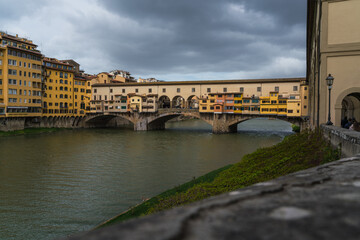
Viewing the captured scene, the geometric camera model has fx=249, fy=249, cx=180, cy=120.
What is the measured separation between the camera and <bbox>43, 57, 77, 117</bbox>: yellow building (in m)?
55.3

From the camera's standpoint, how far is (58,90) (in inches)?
2275

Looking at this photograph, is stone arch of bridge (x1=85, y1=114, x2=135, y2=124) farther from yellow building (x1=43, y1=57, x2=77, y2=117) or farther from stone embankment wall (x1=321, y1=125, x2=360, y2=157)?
stone embankment wall (x1=321, y1=125, x2=360, y2=157)

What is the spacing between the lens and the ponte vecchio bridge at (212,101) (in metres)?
46.9

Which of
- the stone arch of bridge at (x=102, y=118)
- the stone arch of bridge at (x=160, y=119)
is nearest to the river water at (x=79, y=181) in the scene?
the stone arch of bridge at (x=160, y=119)

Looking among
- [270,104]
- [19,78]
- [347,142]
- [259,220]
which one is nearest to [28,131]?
[19,78]

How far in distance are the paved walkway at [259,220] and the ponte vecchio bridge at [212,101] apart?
4330 cm

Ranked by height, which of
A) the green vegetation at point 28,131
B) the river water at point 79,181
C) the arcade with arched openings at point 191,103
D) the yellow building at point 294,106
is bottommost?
the river water at point 79,181

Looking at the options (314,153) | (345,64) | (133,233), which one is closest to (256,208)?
(133,233)

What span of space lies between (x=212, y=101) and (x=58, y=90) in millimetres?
35542

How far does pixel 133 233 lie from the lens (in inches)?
54.4

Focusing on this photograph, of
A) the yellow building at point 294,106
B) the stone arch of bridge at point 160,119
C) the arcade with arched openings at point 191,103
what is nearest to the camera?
the yellow building at point 294,106

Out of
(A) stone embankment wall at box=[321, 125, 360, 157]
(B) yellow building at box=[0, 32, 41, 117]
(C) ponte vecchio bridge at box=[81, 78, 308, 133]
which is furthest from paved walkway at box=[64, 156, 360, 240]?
(B) yellow building at box=[0, 32, 41, 117]

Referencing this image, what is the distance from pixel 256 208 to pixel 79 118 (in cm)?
6614

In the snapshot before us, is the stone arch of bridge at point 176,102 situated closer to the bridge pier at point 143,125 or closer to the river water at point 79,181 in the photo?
the bridge pier at point 143,125
